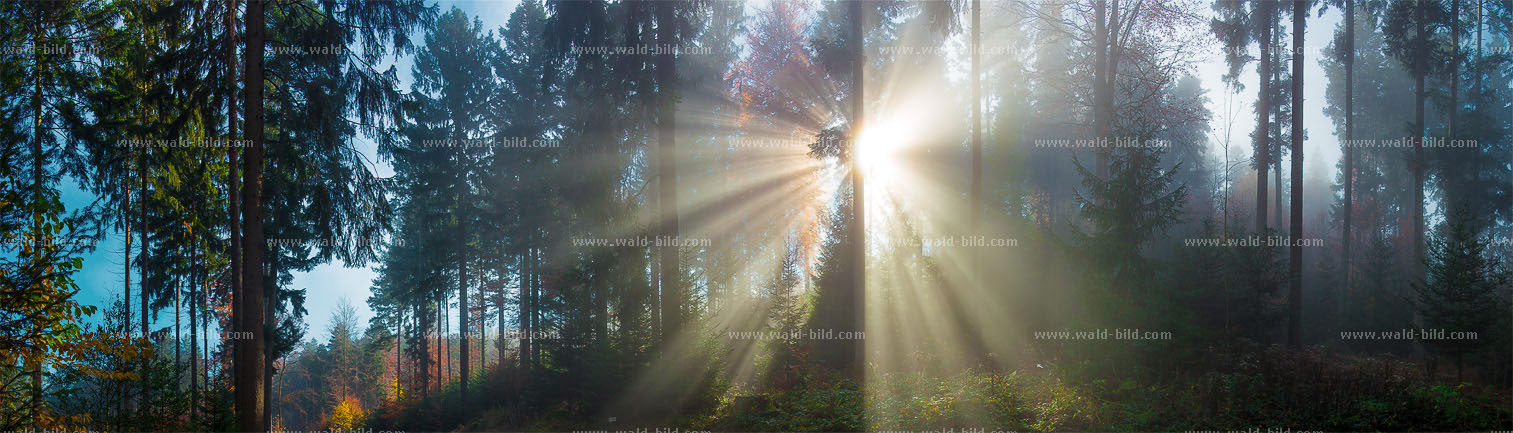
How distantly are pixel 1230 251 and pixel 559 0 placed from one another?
17.2 metres

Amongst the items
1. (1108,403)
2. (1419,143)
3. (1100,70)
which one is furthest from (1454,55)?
(1108,403)

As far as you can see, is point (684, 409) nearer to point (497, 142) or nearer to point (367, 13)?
point (367, 13)

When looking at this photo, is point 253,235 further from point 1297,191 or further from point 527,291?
point 1297,191

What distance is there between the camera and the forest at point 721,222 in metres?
10.7

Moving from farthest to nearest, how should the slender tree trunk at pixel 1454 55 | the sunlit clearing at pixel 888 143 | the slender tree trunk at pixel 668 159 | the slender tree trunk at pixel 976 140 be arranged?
the sunlit clearing at pixel 888 143 → the slender tree trunk at pixel 1454 55 → the slender tree trunk at pixel 976 140 → the slender tree trunk at pixel 668 159

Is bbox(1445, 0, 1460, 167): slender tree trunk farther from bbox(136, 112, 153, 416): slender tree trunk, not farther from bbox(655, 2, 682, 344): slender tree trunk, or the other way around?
bbox(136, 112, 153, 416): slender tree trunk

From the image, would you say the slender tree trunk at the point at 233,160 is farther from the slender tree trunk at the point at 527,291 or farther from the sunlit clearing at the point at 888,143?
the sunlit clearing at the point at 888,143

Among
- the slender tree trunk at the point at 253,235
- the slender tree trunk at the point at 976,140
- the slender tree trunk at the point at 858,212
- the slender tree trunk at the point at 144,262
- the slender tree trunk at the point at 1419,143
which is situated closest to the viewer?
the slender tree trunk at the point at 253,235

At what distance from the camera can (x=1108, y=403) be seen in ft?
36.8

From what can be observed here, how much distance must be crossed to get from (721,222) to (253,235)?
19.5 metres

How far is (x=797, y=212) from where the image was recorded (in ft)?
98.6

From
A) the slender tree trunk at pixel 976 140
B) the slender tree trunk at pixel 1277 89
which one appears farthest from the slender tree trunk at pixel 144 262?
the slender tree trunk at pixel 1277 89

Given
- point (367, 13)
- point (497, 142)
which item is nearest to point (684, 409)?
point (367, 13)

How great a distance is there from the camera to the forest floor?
1005 centimetres
